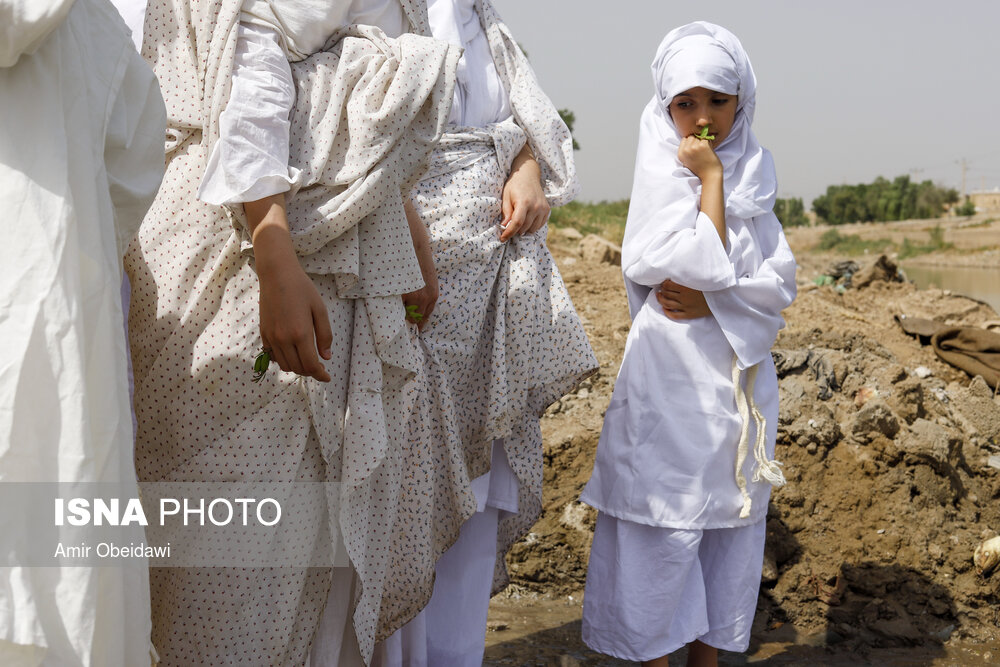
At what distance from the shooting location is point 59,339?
4.91 ft

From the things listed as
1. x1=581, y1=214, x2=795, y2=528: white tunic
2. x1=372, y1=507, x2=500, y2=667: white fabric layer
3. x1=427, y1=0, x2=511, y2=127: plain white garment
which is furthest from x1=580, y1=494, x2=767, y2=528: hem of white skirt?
x1=427, y1=0, x2=511, y2=127: plain white garment

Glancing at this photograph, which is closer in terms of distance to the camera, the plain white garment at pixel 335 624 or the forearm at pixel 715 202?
the plain white garment at pixel 335 624

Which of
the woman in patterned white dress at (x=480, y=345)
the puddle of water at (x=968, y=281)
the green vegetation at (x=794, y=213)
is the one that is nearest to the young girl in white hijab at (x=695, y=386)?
the woman in patterned white dress at (x=480, y=345)

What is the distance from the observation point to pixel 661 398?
295cm

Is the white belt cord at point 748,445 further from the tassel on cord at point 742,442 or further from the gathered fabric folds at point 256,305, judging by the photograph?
the gathered fabric folds at point 256,305

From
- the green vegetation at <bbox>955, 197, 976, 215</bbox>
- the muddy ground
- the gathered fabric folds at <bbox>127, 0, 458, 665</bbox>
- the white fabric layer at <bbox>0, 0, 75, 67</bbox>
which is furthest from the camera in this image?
the green vegetation at <bbox>955, 197, 976, 215</bbox>

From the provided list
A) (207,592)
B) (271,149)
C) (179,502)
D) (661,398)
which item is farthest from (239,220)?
(661,398)

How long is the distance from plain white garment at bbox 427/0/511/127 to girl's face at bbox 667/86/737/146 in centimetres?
54

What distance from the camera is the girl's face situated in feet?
9.74

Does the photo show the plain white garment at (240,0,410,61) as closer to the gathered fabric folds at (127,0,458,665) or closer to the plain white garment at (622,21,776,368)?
the gathered fabric folds at (127,0,458,665)

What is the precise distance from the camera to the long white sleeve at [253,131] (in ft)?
6.66

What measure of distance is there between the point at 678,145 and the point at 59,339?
6.69 feet

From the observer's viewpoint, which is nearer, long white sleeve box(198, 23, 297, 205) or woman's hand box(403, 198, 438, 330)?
long white sleeve box(198, 23, 297, 205)

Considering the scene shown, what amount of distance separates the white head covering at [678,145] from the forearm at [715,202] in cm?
4
